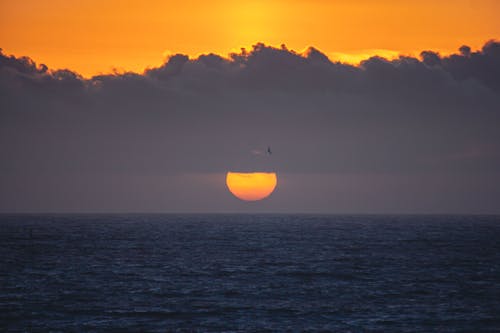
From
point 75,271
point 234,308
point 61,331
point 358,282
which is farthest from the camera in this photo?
point 75,271

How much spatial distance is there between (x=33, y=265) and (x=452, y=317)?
188 feet

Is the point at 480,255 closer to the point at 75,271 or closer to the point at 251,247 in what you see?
the point at 251,247

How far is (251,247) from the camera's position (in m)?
128

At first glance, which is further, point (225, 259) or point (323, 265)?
point (225, 259)

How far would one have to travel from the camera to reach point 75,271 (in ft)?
274

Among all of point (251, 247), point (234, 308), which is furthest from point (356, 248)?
point (234, 308)

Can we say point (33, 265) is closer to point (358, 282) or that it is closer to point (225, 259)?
point (225, 259)

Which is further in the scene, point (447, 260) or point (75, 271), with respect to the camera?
point (447, 260)

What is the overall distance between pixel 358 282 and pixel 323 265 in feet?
60.2

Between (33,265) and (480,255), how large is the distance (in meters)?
66.3

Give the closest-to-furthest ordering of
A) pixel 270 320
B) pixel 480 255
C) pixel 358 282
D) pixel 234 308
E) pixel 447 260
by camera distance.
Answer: pixel 270 320
pixel 234 308
pixel 358 282
pixel 447 260
pixel 480 255

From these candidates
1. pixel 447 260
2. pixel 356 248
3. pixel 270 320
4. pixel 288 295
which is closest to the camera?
pixel 270 320

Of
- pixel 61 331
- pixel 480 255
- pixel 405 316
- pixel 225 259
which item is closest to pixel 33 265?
pixel 225 259

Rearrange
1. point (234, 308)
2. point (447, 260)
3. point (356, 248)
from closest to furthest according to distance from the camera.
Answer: point (234, 308)
point (447, 260)
point (356, 248)
